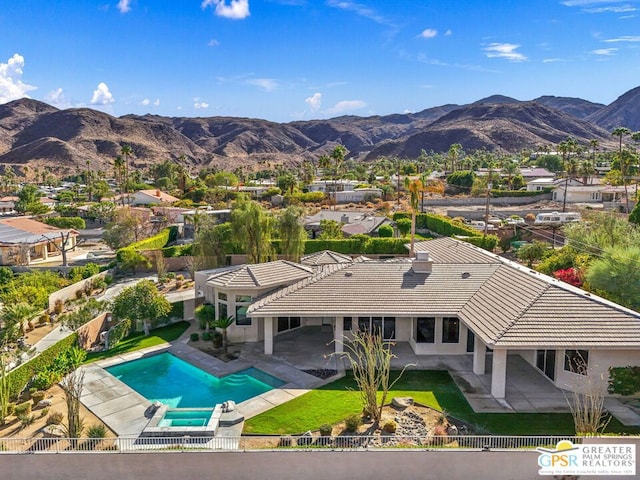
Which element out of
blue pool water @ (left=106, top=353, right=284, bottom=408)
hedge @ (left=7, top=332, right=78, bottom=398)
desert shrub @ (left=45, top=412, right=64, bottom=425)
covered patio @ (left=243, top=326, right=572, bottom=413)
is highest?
hedge @ (left=7, top=332, right=78, bottom=398)

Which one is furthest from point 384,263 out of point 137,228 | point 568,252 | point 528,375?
point 137,228

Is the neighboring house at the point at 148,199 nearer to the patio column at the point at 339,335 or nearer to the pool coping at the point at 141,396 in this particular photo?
the pool coping at the point at 141,396

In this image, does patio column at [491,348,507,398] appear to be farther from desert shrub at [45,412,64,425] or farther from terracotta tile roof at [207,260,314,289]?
desert shrub at [45,412,64,425]

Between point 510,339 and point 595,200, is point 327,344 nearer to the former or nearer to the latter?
point 510,339


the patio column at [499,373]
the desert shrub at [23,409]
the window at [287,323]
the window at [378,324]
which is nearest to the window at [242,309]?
the window at [287,323]

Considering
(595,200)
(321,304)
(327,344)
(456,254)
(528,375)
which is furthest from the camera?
(595,200)

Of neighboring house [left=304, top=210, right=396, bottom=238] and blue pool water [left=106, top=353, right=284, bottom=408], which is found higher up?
neighboring house [left=304, top=210, right=396, bottom=238]

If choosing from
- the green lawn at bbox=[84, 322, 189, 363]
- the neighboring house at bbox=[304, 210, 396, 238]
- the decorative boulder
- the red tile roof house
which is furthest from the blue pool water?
the neighboring house at bbox=[304, 210, 396, 238]
